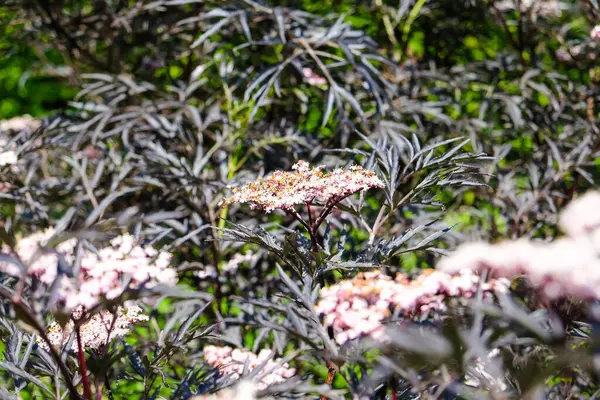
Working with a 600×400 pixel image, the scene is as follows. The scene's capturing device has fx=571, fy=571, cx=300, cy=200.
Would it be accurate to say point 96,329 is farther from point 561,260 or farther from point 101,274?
point 561,260

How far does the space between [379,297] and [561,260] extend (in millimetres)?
235

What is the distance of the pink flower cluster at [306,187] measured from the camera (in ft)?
2.90

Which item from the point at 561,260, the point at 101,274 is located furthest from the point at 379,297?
the point at 101,274

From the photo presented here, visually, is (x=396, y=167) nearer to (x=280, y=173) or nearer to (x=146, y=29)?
(x=280, y=173)

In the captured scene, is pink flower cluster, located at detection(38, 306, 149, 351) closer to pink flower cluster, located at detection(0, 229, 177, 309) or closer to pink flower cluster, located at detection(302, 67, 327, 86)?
pink flower cluster, located at detection(0, 229, 177, 309)

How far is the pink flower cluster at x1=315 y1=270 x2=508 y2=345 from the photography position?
683 mm

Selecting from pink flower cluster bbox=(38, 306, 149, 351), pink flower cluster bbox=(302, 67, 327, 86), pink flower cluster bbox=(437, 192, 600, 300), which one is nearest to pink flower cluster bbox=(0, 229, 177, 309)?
pink flower cluster bbox=(38, 306, 149, 351)

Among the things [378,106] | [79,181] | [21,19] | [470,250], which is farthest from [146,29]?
[470,250]

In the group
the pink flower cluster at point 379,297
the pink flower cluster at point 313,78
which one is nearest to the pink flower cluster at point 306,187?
the pink flower cluster at point 379,297

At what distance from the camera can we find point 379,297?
73cm

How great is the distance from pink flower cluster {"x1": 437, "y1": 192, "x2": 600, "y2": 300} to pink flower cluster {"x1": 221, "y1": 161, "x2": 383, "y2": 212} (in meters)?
0.23

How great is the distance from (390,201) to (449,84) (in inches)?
42.3

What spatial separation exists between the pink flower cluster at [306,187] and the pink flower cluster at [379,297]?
18 cm

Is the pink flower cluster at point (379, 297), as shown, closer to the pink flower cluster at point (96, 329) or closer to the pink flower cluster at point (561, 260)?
the pink flower cluster at point (561, 260)
